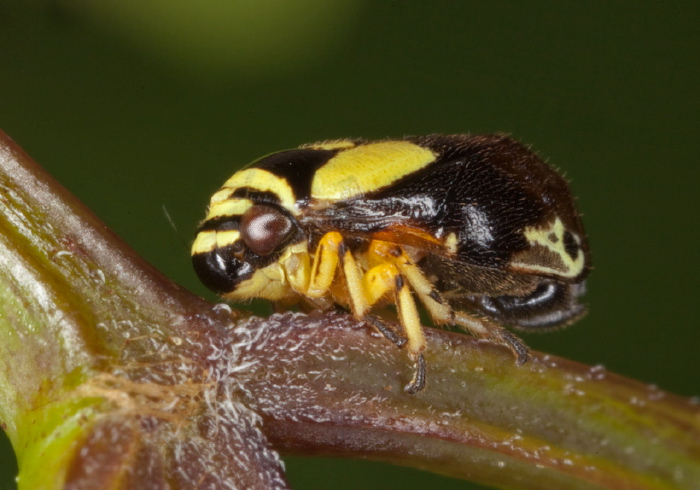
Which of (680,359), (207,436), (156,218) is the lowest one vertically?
(680,359)

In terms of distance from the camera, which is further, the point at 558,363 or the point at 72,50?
the point at 72,50

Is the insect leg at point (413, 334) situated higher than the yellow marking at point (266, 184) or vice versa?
the yellow marking at point (266, 184)

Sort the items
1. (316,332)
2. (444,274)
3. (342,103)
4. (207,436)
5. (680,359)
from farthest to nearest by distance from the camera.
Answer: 1. (342,103)
2. (680,359)
3. (444,274)
4. (316,332)
5. (207,436)

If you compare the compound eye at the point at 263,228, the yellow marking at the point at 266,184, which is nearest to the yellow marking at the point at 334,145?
the yellow marking at the point at 266,184

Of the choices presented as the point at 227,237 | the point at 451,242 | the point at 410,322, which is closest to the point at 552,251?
the point at 451,242

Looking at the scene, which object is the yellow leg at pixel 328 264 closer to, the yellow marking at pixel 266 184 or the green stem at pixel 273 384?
the yellow marking at pixel 266 184

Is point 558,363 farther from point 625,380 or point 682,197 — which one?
point 682,197

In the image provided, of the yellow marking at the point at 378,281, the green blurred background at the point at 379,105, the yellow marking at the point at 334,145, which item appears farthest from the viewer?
the green blurred background at the point at 379,105

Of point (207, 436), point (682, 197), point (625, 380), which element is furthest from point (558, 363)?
point (682, 197)
